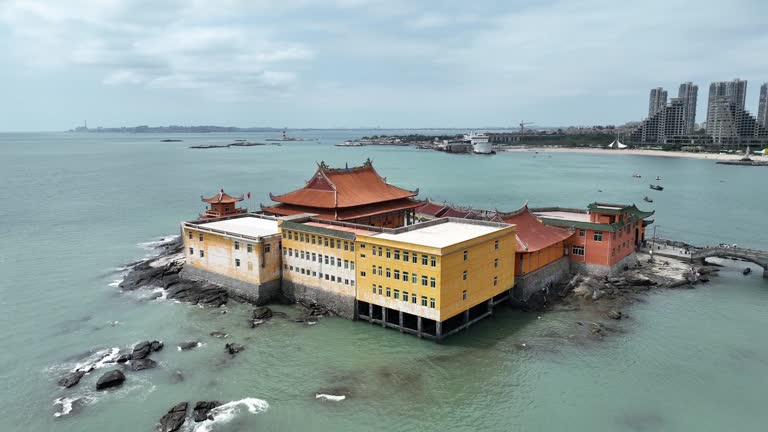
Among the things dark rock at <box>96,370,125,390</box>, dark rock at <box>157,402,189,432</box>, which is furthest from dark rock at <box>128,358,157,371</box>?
dark rock at <box>157,402,189,432</box>

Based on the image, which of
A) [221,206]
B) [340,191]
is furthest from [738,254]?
[221,206]

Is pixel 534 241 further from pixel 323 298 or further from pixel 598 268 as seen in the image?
pixel 323 298

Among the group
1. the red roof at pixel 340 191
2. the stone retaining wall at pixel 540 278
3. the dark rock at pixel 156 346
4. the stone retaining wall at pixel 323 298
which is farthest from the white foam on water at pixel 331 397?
the red roof at pixel 340 191

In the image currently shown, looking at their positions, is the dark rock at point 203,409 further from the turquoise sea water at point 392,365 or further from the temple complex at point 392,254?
the temple complex at point 392,254

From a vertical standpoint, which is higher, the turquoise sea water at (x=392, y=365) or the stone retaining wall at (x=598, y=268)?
the stone retaining wall at (x=598, y=268)

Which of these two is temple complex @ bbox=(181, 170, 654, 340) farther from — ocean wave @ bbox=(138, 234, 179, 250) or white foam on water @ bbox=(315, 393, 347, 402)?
ocean wave @ bbox=(138, 234, 179, 250)

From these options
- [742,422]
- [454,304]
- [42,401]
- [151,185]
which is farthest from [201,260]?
[151,185]

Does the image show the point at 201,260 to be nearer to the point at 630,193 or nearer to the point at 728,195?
the point at 630,193
